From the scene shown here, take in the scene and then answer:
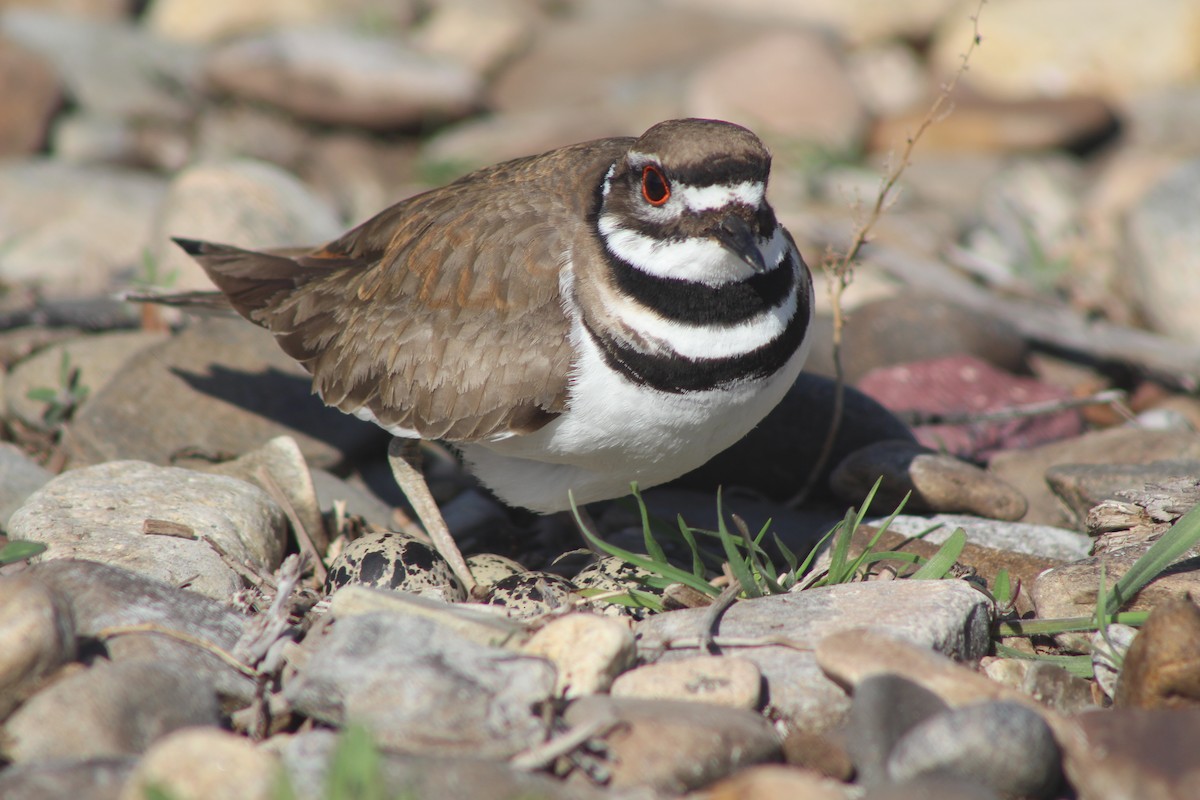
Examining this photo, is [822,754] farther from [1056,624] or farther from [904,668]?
[1056,624]

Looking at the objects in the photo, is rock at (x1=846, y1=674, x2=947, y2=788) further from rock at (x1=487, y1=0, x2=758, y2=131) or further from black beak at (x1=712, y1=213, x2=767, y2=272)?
rock at (x1=487, y1=0, x2=758, y2=131)

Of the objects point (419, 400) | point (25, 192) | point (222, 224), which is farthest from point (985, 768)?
point (25, 192)

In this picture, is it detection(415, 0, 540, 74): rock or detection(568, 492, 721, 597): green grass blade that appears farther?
detection(415, 0, 540, 74): rock

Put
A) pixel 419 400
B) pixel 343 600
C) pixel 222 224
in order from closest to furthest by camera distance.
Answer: pixel 343 600 < pixel 419 400 < pixel 222 224

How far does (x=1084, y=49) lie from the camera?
1150cm

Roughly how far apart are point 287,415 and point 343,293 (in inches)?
39.5

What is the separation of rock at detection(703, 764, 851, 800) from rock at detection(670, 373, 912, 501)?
255 centimetres

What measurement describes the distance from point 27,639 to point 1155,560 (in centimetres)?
356

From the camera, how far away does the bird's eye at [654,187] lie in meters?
4.30

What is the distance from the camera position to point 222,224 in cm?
718

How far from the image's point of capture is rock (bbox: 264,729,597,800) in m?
3.13

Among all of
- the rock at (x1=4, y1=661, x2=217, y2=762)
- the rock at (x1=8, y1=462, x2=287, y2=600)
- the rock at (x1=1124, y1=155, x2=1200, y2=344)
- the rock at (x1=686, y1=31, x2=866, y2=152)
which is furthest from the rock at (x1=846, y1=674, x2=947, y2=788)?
the rock at (x1=686, y1=31, x2=866, y2=152)

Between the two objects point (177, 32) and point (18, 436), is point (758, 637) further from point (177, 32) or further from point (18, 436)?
point (177, 32)

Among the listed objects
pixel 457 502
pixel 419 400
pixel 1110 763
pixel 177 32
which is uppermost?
pixel 177 32
